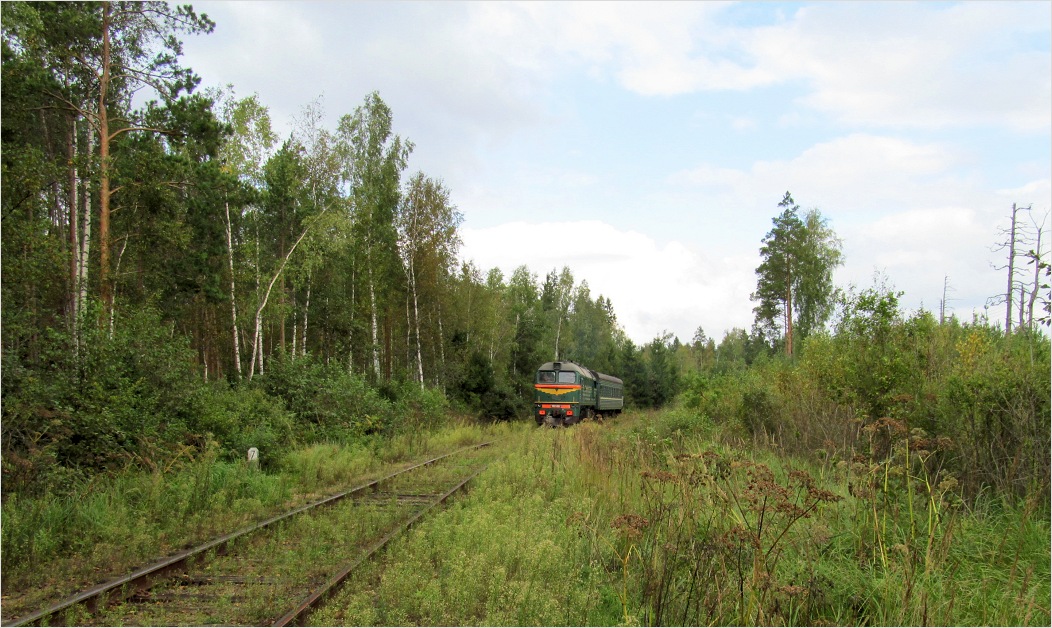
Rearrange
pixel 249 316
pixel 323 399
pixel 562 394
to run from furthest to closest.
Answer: pixel 562 394
pixel 249 316
pixel 323 399

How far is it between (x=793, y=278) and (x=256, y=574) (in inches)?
→ 1389

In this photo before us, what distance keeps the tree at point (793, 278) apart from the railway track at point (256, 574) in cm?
3173

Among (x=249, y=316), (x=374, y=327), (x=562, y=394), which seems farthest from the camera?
(x=374, y=327)

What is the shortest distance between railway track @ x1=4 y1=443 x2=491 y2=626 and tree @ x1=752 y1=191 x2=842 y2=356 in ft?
104

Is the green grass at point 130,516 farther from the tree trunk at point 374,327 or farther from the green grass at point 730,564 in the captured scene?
the tree trunk at point 374,327

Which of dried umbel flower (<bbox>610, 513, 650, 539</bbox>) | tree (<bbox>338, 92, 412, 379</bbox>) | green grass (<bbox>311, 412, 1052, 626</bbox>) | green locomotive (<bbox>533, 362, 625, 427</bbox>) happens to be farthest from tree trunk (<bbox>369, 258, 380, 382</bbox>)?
dried umbel flower (<bbox>610, 513, 650, 539</bbox>)

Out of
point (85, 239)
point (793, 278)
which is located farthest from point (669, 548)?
point (793, 278)

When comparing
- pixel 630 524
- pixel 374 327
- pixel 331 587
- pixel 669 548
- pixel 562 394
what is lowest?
pixel 562 394

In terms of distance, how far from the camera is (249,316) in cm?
2262

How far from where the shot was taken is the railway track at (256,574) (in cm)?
475

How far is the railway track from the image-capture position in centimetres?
475

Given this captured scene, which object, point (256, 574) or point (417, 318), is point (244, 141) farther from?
point (256, 574)

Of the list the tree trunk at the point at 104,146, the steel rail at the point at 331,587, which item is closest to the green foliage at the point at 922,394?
Result: the steel rail at the point at 331,587

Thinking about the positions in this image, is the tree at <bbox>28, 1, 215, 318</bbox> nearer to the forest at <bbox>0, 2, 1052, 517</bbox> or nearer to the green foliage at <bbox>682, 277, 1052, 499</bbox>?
the forest at <bbox>0, 2, 1052, 517</bbox>
